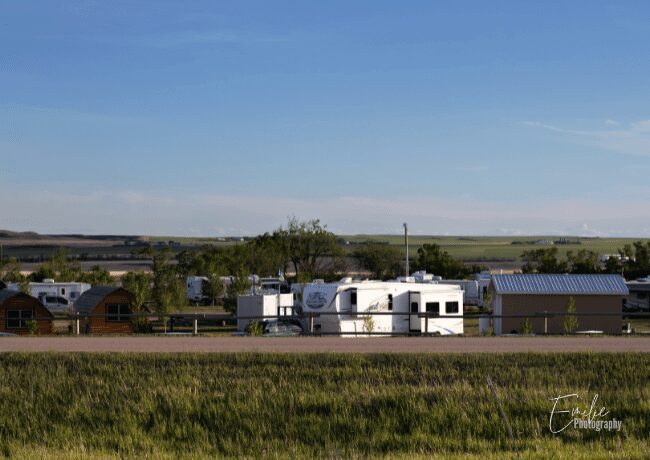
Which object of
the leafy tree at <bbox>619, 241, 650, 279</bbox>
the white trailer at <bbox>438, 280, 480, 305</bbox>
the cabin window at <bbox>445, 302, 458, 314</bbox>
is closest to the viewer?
the cabin window at <bbox>445, 302, 458, 314</bbox>

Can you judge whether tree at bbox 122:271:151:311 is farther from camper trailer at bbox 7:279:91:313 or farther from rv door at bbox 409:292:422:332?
rv door at bbox 409:292:422:332

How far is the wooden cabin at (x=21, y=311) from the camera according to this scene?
1438 inches

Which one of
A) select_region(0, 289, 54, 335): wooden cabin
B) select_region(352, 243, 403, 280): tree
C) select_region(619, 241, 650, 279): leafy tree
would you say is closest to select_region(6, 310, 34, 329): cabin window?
select_region(0, 289, 54, 335): wooden cabin

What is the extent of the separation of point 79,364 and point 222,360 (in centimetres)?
293

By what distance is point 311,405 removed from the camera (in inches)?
603

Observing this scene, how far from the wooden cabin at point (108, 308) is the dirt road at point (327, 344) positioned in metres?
11.2

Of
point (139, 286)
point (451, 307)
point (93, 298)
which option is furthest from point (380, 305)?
point (139, 286)

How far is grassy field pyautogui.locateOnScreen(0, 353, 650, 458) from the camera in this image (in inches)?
504

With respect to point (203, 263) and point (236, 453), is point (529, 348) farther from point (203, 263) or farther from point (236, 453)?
point (203, 263)

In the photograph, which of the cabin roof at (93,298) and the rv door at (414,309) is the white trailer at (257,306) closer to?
the cabin roof at (93,298)

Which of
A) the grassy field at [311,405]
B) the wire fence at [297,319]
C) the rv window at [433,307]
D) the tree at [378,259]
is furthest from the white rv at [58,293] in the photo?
the tree at [378,259]

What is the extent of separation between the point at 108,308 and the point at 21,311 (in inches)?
132

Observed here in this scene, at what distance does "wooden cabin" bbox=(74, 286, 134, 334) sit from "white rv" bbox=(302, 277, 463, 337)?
26.8ft

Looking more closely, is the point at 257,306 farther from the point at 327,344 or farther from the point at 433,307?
the point at 327,344
